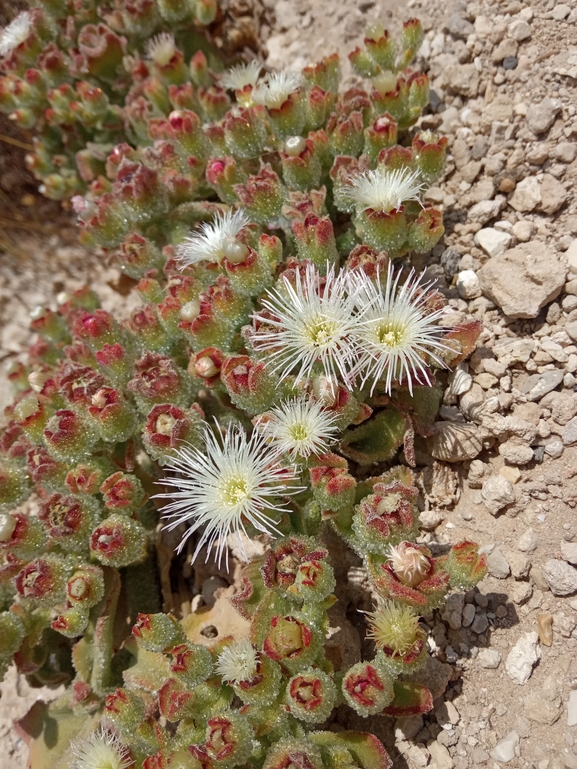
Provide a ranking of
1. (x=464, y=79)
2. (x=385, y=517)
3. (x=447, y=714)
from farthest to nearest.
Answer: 1. (x=464, y=79)
2. (x=447, y=714)
3. (x=385, y=517)

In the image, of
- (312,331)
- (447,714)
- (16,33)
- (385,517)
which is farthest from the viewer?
(16,33)

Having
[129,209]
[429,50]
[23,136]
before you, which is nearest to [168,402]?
[129,209]

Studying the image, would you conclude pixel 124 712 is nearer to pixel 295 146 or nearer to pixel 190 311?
pixel 190 311

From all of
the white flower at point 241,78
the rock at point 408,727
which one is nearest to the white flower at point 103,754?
the rock at point 408,727

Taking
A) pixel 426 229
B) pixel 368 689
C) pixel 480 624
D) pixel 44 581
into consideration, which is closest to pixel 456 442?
pixel 480 624

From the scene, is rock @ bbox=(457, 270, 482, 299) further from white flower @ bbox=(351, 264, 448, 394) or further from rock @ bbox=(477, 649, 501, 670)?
rock @ bbox=(477, 649, 501, 670)

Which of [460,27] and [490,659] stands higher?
[460,27]
